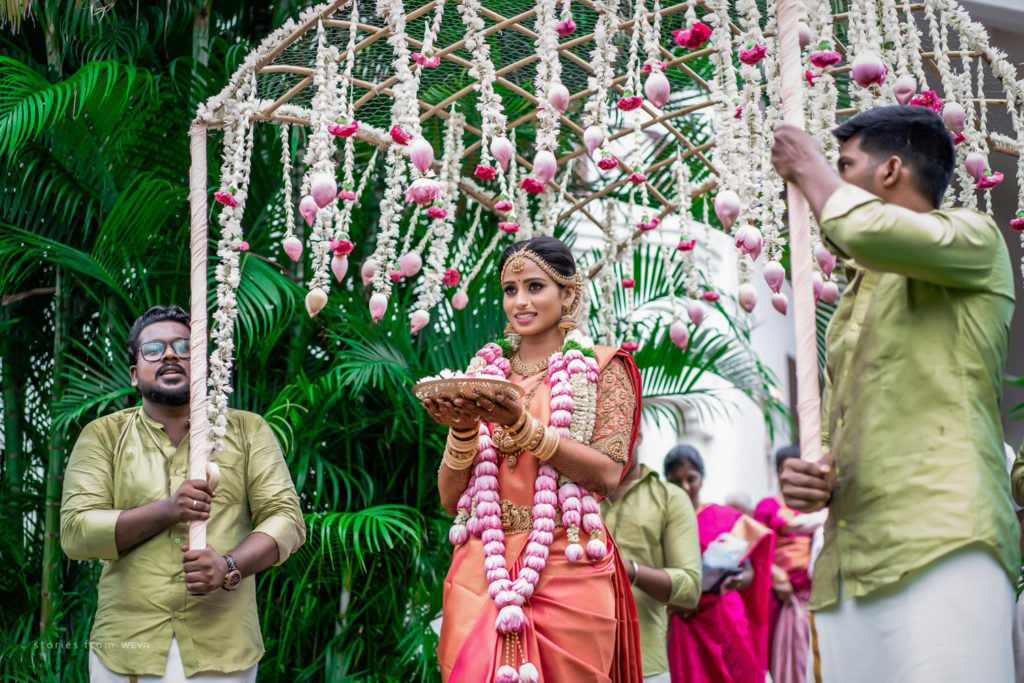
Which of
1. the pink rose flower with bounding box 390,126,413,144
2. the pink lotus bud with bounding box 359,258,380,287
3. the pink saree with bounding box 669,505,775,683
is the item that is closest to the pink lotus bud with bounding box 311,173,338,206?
the pink rose flower with bounding box 390,126,413,144

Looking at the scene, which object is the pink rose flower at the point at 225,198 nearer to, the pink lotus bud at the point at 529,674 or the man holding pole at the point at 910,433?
the pink lotus bud at the point at 529,674

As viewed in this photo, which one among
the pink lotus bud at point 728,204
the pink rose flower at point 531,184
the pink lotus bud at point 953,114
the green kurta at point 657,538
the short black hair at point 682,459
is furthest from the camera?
the short black hair at point 682,459

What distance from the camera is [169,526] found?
3627mm

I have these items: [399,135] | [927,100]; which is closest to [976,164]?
[927,100]

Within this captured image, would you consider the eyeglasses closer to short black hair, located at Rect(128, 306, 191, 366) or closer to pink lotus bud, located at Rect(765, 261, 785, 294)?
short black hair, located at Rect(128, 306, 191, 366)

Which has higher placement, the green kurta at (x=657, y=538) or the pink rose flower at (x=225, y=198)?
the pink rose flower at (x=225, y=198)

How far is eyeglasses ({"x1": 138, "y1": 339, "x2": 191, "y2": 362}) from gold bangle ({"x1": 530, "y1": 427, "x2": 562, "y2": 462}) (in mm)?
1522

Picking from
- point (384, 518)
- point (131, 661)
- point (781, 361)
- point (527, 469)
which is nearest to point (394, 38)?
point (527, 469)

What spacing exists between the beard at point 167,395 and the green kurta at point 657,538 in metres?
1.77

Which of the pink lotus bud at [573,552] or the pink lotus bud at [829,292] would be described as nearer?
the pink lotus bud at [573,552]

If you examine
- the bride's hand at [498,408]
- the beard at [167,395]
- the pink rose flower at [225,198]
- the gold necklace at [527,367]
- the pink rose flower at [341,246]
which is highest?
the pink rose flower at [225,198]

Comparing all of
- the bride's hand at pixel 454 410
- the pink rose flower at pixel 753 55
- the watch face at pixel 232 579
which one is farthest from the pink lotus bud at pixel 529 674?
the pink rose flower at pixel 753 55

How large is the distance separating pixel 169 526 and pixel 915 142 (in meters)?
2.52

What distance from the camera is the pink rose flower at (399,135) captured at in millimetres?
3221
